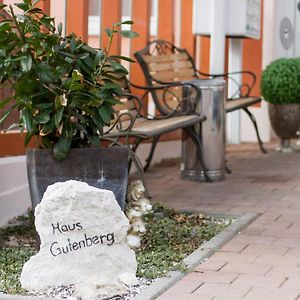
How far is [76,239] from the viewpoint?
13.1 feet

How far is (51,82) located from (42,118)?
18 cm

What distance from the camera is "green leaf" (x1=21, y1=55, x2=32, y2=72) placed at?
4.33 metres

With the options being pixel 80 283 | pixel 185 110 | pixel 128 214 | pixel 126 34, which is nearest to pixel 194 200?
pixel 185 110

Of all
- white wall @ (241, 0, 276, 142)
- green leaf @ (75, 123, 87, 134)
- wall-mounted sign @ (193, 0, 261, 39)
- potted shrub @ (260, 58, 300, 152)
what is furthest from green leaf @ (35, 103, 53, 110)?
white wall @ (241, 0, 276, 142)

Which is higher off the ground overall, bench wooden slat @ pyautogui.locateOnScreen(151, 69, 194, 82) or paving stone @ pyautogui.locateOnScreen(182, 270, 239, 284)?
bench wooden slat @ pyautogui.locateOnScreen(151, 69, 194, 82)

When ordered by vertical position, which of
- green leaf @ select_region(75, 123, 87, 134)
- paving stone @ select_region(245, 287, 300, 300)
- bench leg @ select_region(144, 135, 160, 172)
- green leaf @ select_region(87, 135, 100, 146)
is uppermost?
green leaf @ select_region(75, 123, 87, 134)

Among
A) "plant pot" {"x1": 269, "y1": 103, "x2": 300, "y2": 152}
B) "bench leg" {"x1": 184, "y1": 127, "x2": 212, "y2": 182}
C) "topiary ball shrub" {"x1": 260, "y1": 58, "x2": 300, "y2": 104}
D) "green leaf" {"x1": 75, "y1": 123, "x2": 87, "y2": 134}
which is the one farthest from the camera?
"plant pot" {"x1": 269, "y1": 103, "x2": 300, "y2": 152}

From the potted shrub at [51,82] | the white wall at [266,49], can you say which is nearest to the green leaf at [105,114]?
the potted shrub at [51,82]

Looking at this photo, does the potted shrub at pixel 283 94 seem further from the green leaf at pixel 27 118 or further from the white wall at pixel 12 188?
the green leaf at pixel 27 118

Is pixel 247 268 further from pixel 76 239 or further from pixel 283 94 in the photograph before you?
pixel 283 94

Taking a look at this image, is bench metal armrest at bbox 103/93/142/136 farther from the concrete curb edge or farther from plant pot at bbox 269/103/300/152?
plant pot at bbox 269/103/300/152

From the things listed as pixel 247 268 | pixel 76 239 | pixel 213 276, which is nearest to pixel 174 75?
pixel 247 268

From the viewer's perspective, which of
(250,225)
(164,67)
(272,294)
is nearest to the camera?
(272,294)

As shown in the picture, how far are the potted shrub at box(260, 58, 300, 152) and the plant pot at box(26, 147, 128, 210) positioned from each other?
4.55 m
